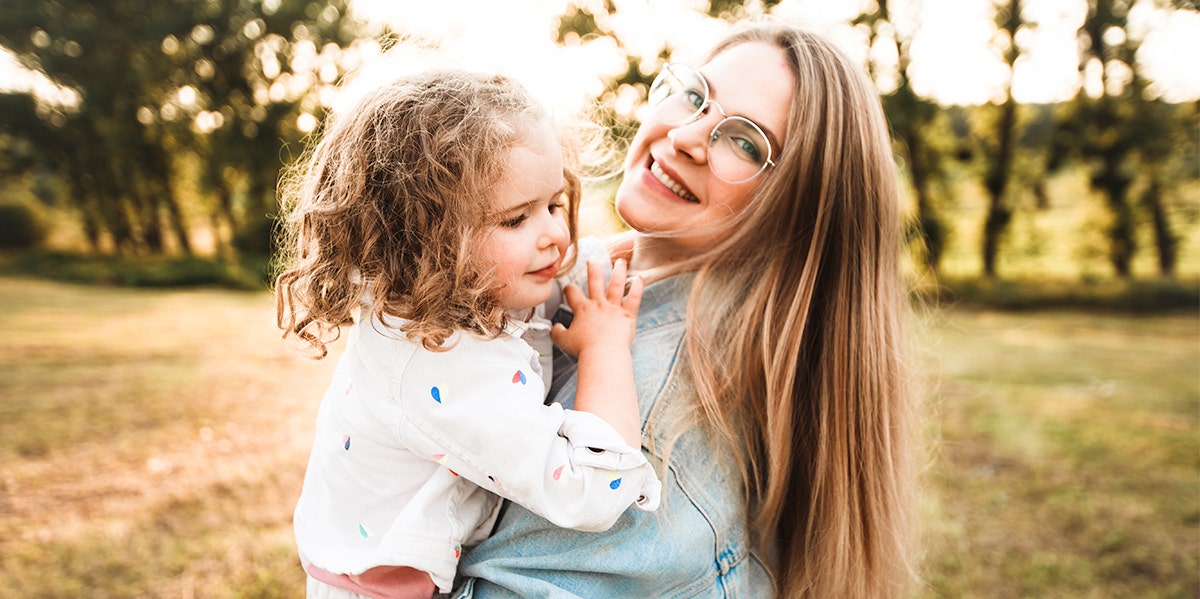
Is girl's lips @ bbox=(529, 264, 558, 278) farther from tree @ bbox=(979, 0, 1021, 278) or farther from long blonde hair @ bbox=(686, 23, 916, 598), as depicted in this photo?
tree @ bbox=(979, 0, 1021, 278)

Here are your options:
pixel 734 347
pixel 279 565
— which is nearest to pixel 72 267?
pixel 279 565

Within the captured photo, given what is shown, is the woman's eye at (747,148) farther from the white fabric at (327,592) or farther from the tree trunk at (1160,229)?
the tree trunk at (1160,229)

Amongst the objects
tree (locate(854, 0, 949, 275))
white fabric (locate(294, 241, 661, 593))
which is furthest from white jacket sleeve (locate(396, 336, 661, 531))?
tree (locate(854, 0, 949, 275))

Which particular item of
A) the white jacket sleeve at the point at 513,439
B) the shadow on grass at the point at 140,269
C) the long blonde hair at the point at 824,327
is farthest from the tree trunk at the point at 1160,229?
the shadow on grass at the point at 140,269

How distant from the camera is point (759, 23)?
219 cm

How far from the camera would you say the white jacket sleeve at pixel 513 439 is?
56.1 inches

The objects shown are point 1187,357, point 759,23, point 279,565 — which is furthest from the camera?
point 1187,357

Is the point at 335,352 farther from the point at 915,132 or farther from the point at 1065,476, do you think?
the point at 915,132

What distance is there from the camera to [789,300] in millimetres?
1949

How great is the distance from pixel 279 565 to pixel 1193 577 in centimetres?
447

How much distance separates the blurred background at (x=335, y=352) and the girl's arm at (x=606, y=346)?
0.53m

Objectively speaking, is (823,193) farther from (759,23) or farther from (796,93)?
(759,23)

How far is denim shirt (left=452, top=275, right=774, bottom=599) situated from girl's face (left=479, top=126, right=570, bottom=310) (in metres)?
0.27

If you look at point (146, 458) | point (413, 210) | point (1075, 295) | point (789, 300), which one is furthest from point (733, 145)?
point (1075, 295)
